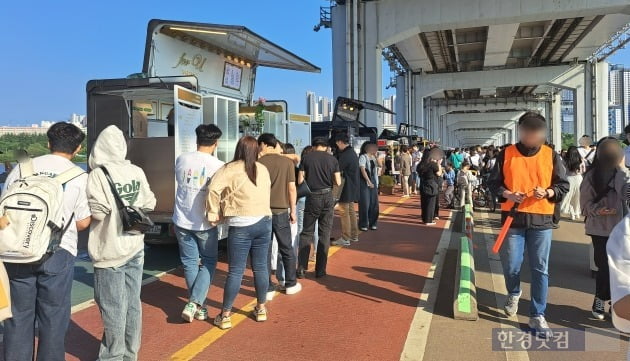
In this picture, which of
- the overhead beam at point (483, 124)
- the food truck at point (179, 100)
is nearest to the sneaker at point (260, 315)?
the food truck at point (179, 100)

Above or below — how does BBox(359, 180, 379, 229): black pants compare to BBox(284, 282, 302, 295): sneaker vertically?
above

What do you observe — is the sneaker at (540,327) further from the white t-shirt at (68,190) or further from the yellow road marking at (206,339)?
the white t-shirt at (68,190)

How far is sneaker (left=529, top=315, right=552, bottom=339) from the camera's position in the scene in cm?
409

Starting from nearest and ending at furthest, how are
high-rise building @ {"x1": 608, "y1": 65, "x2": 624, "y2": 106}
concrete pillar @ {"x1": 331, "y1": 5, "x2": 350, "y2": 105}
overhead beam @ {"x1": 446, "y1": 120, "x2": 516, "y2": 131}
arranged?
concrete pillar @ {"x1": 331, "y1": 5, "x2": 350, "y2": 105} → high-rise building @ {"x1": 608, "y1": 65, "x2": 624, "y2": 106} → overhead beam @ {"x1": 446, "y1": 120, "x2": 516, "y2": 131}

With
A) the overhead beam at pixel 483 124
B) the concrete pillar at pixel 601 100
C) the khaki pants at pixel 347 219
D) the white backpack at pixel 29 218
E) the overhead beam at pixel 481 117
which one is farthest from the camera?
the overhead beam at pixel 483 124

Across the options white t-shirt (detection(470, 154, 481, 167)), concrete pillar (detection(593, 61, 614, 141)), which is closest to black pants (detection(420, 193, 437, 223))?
white t-shirt (detection(470, 154, 481, 167))

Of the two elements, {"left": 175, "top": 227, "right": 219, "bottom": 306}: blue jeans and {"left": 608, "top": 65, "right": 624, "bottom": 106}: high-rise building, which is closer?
{"left": 175, "top": 227, "right": 219, "bottom": 306}: blue jeans

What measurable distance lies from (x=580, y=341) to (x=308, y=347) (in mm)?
2360

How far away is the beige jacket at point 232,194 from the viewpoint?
4133 mm

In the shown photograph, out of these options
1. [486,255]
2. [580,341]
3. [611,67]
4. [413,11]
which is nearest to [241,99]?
[486,255]

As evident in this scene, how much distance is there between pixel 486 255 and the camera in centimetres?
730

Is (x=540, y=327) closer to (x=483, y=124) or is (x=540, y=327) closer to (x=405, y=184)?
(x=405, y=184)

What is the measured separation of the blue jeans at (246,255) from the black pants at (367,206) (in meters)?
4.95

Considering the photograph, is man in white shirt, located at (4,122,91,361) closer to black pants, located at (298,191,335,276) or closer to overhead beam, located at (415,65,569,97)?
black pants, located at (298,191,335,276)
